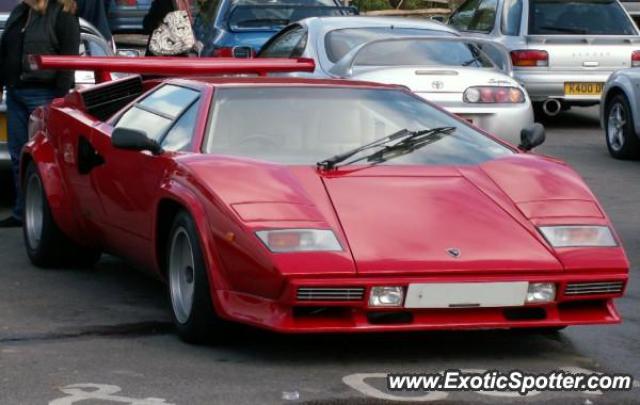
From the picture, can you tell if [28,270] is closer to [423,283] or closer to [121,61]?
[121,61]

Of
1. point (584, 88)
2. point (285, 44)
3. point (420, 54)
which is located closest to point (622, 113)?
point (584, 88)

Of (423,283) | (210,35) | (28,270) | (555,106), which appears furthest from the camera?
(210,35)

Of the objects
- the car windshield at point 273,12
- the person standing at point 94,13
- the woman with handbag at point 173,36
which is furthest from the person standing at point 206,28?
the woman with handbag at point 173,36

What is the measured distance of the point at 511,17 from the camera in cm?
1855

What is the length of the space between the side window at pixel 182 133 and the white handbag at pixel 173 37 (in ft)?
27.7

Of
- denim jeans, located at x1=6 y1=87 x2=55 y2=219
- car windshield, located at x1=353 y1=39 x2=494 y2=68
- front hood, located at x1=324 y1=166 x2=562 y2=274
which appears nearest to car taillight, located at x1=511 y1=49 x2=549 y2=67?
→ car windshield, located at x1=353 y1=39 x2=494 y2=68

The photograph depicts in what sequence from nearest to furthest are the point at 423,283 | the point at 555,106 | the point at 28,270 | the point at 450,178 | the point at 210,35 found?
the point at 423,283 → the point at 450,178 → the point at 28,270 → the point at 555,106 → the point at 210,35

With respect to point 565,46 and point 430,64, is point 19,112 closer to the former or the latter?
point 430,64

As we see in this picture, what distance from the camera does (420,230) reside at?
6.77 meters

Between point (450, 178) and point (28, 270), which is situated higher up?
point (450, 178)

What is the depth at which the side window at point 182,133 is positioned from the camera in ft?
24.9

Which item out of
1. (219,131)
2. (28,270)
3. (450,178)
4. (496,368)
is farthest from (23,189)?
(496,368)

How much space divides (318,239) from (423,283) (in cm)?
46

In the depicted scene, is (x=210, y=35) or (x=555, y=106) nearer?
(x=555, y=106)
